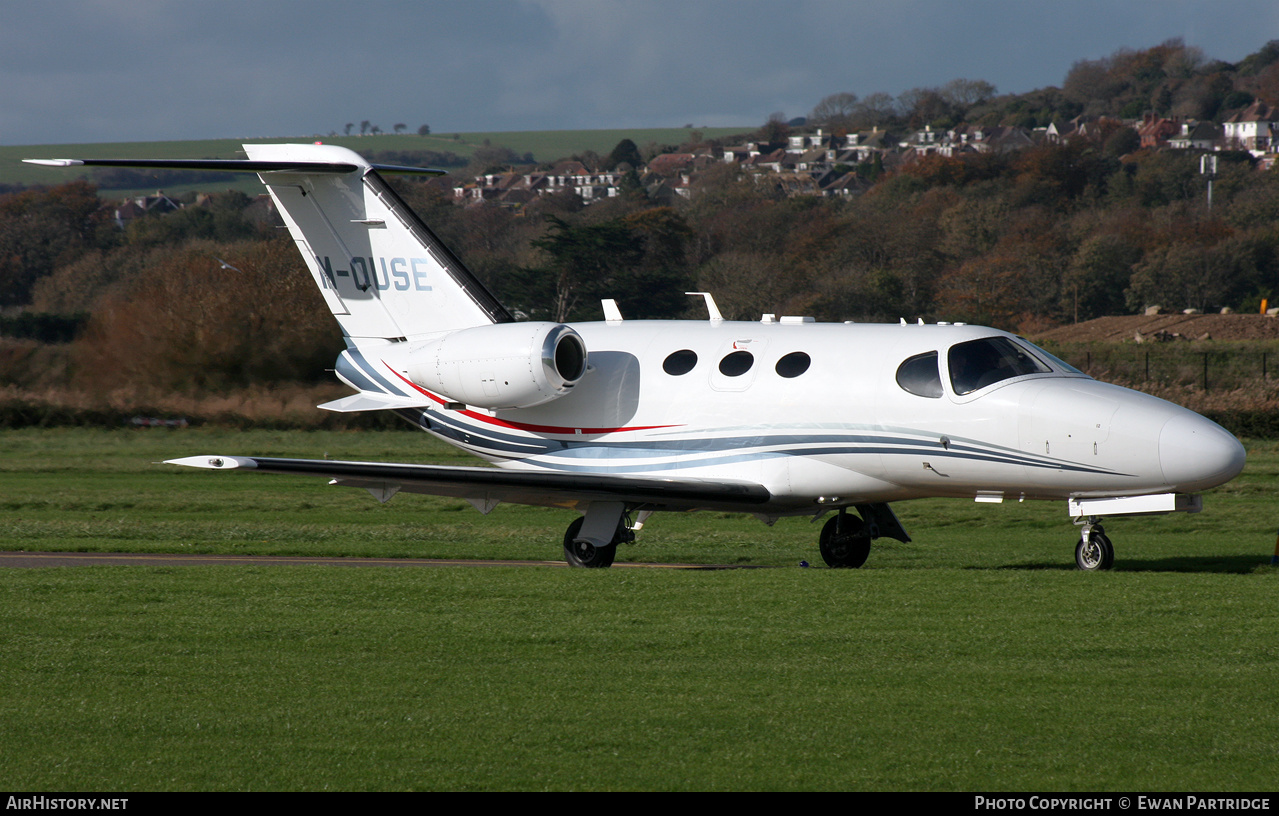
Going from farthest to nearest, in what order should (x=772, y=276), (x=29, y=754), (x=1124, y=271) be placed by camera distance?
(x=1124, y=271)
(x=772, y=276)
(x=29, y=754)

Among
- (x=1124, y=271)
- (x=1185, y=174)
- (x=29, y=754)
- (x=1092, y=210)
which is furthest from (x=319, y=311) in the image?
(x=1185, y=174)

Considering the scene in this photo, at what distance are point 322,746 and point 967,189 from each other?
109135 mm

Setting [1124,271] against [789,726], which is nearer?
[789,726]

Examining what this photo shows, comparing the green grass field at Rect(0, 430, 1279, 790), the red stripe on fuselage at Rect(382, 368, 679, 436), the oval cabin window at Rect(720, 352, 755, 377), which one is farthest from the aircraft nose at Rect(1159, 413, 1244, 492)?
the red stripe on fuselage at Rect(382, 368, 679, 436)

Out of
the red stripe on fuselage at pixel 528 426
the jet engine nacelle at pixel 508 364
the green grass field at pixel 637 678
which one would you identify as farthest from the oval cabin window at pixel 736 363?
the green grass field at pixel 637 678

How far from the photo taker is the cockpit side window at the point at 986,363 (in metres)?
14.5

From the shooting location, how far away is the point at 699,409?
52.3 feet

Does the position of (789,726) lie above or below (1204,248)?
above

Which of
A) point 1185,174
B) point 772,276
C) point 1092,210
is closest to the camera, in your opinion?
point 772,276

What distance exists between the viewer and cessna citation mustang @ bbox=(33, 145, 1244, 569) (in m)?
14.0

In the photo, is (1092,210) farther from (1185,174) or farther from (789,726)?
(789,726)

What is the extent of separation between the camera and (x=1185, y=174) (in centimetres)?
11862

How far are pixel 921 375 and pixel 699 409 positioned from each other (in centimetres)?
271

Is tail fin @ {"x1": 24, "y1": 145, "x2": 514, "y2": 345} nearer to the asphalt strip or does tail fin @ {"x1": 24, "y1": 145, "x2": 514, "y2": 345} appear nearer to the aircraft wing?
the asphalt strip
